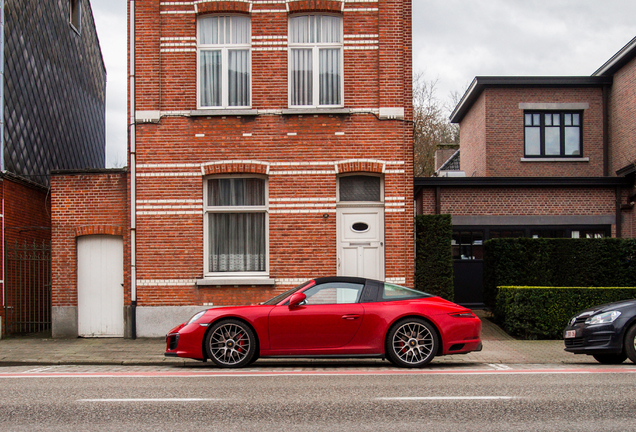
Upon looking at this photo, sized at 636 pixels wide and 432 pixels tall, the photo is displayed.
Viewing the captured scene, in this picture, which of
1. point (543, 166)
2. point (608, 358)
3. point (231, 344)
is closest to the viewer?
point (231, 344)

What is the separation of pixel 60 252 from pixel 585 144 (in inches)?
659

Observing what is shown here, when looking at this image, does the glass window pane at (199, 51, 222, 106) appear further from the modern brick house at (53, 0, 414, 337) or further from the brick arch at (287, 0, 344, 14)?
the brick arch at (287, 0, 344, 14)

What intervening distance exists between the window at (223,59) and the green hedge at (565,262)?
274 inches

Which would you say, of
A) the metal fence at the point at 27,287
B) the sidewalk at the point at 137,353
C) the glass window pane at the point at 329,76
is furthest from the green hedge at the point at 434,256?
the metal fence at the point at 27,287

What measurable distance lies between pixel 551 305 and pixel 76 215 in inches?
402

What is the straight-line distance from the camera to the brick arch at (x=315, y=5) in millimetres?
13656

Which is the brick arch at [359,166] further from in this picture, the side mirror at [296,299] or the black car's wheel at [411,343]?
the black car's wheel at [411,343]

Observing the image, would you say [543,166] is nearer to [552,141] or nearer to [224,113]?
[552,141]

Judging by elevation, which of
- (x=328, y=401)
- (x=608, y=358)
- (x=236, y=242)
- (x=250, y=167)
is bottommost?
(x=608, y=358)

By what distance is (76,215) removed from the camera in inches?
546

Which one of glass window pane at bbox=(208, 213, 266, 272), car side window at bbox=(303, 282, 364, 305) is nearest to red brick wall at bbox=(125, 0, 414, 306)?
glass window pane at bbox=(208, 213, 266, 272)

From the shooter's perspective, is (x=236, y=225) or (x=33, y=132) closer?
(x=236, y=225)

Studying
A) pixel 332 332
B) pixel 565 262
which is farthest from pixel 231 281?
pixel 565 262

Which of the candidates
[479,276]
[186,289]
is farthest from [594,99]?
[186,289]
